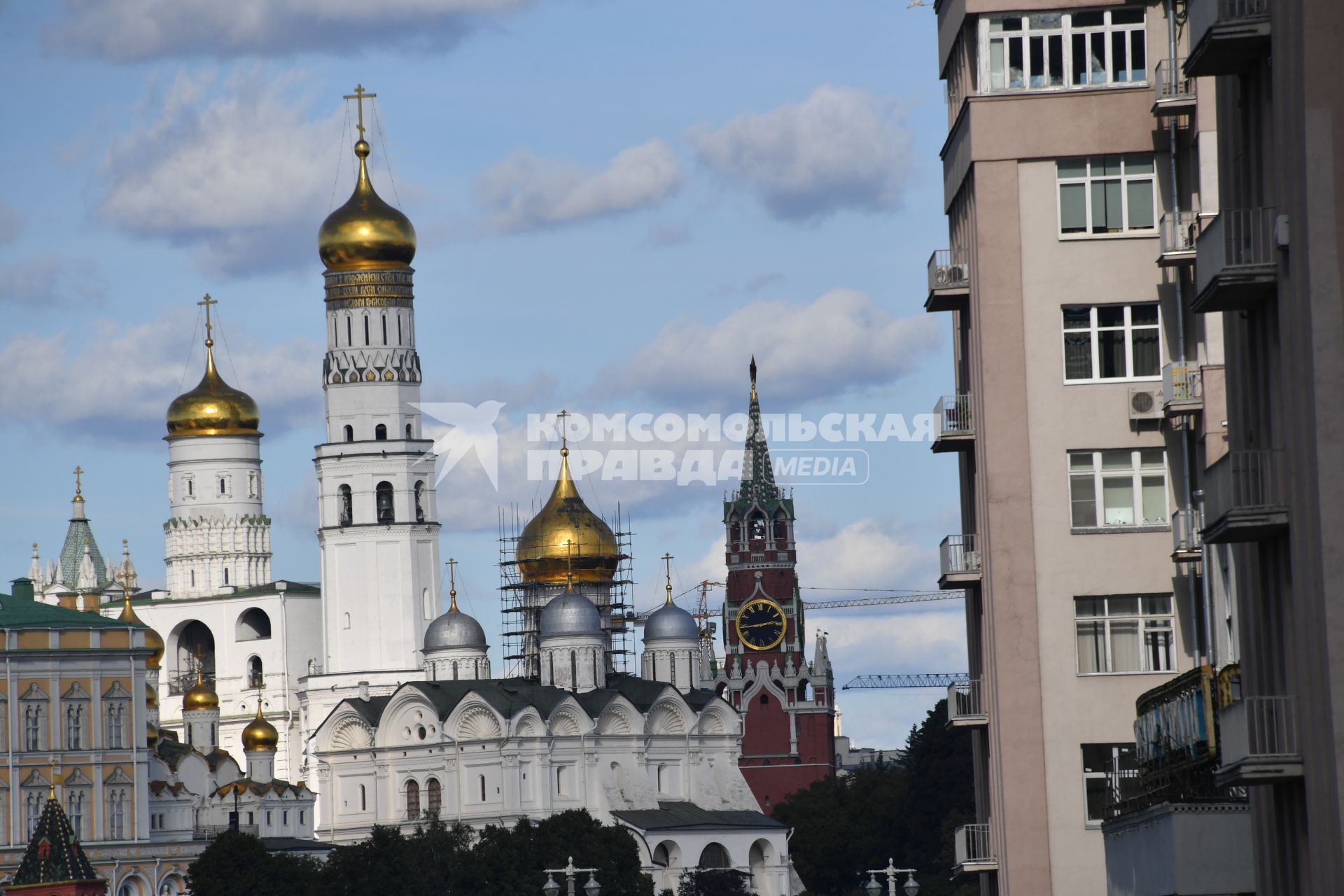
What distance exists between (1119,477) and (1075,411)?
94cm

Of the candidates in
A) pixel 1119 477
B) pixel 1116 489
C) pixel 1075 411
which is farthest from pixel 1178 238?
pixel 1116 489

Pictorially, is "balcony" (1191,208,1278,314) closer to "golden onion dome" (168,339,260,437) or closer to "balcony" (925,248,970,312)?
"balcony" (925,248,970,312)

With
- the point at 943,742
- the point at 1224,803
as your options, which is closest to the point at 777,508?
the point at 943,742

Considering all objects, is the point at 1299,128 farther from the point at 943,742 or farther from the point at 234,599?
the point at 234,599

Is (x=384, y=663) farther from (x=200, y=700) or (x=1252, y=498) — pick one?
(x=1252, y=498)

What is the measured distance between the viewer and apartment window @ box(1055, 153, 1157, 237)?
36781 mm

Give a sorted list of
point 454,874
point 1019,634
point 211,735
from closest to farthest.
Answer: point 1019,634 → point 454,874 → point 211,735

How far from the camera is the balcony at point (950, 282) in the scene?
3866cm

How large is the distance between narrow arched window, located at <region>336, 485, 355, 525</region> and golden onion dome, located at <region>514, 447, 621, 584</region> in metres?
8.51

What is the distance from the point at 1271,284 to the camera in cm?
2397

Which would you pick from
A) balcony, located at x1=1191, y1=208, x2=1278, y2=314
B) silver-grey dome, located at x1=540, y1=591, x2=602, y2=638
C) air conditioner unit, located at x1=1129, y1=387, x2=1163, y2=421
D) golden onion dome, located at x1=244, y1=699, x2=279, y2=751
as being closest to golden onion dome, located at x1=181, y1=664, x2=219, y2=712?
golden onion dome, located at x1=244, y1=699, x2=279, y2=751

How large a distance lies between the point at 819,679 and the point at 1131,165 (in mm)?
115443

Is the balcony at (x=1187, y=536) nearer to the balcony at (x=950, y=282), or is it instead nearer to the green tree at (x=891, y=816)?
the balcony at (x=950, y=282)

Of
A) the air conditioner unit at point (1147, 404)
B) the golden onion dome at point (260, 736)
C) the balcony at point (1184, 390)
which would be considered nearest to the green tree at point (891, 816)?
the golden onion dome at point (260, 736)
